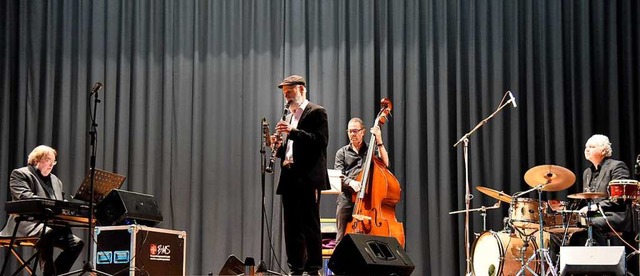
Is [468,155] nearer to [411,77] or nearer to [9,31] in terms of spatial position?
[411,77]

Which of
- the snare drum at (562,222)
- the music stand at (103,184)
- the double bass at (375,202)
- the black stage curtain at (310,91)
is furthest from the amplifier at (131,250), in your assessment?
the snare drum at (562,222)

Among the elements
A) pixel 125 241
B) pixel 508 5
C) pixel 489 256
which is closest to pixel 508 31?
pixel 508 5

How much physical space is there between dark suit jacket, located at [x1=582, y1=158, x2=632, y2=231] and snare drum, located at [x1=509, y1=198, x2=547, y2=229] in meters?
0.48

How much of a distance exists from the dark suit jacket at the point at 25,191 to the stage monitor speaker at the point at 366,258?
2630 millimetres

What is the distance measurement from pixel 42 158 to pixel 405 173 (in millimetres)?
3503

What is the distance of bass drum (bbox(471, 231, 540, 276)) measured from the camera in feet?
24.4

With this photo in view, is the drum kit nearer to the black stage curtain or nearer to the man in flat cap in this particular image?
the black stage curtain

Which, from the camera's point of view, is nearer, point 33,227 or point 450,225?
point 33,227

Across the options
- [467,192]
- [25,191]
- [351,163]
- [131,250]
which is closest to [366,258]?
[131,250]

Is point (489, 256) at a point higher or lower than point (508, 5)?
lower

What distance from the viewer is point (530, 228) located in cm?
725

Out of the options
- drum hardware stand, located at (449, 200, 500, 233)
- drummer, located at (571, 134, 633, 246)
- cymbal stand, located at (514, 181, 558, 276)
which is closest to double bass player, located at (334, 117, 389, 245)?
drum hardware stand, located at (449, 200, 500, 233)

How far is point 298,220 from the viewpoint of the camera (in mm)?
5578

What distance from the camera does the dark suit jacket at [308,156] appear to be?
559 cm
